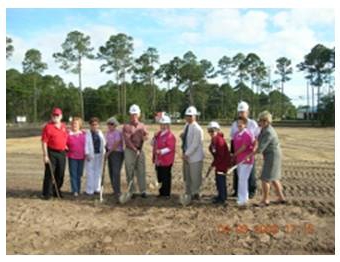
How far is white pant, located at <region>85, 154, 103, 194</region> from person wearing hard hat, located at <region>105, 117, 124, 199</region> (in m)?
0.33

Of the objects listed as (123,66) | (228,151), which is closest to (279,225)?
(228,151)

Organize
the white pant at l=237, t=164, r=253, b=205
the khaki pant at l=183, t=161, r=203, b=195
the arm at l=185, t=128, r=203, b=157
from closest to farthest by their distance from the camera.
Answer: the white pant at l=237, t=164, r=253, b=205 → the arm at l=185, t=128, r=203, b=157 → the khaki pant at l=183, t=161, r=203, b=195

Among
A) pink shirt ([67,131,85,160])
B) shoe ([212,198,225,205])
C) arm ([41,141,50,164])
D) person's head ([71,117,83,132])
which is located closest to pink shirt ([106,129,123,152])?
pink shirt ([67,131,85,160])

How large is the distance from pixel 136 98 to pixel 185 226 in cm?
6312

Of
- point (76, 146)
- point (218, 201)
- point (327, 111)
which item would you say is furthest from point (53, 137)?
point (327, 111)

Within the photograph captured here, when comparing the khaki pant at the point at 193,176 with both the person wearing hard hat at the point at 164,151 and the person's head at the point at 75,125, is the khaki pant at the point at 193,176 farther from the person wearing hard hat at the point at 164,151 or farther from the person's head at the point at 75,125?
the person's head at the point at 75,125

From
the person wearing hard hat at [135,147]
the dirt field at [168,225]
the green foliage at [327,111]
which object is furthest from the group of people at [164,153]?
the green foliage at [327,111]

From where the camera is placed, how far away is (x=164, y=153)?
8969mm

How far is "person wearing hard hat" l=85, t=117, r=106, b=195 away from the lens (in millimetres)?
9398

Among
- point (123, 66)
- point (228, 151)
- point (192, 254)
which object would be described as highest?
Result: point (123, 66)

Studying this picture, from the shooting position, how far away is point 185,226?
7215 mm

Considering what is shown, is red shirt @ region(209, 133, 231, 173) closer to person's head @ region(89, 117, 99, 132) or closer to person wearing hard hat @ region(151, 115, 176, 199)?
person wearing hard hat @ region(151, 115, 176, 199)

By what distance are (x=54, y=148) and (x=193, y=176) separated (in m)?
2.70

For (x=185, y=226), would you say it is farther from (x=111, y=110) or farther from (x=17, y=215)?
(x=111, y=110)
